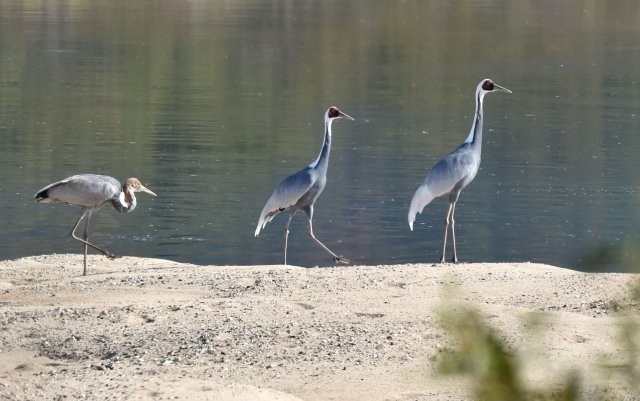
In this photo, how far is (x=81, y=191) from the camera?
12680 mm

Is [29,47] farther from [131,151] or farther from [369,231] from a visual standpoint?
[369,231]

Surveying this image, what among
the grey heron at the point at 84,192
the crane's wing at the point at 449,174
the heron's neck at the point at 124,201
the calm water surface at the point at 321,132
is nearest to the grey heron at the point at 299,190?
the crane's wing at the point at 449,174

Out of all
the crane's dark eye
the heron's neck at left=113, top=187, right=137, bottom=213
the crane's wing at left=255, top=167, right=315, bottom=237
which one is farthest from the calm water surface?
the crane's dark eye

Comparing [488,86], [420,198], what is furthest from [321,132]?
[420,198]

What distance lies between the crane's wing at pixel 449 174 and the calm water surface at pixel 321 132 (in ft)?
4.57

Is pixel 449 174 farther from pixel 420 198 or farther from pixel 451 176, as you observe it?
pixel 420 198

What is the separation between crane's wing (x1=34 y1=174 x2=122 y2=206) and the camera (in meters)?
12.6

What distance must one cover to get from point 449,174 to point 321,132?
11.1m

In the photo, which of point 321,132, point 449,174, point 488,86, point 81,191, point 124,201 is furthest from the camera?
point 321,132

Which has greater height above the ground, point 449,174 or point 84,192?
point 449,174

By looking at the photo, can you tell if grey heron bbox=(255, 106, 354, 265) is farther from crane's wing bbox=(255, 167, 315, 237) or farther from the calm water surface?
the calm water surface

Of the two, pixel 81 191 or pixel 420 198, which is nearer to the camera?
pixel 81 191

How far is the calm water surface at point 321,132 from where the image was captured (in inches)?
629

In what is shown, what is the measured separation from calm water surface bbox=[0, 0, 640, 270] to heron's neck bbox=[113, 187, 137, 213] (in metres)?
1.51
